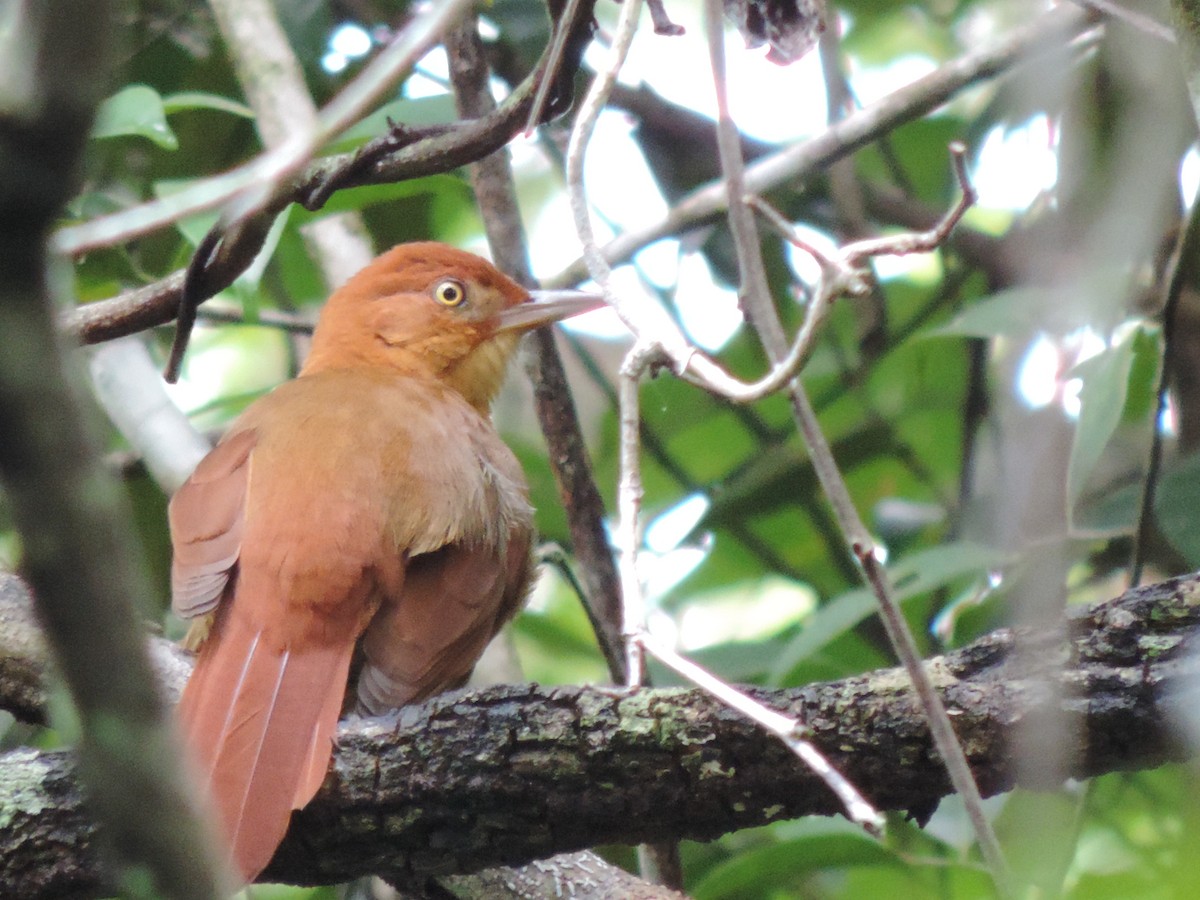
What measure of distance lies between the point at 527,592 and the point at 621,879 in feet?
3.58

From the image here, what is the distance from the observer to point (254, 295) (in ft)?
14.1

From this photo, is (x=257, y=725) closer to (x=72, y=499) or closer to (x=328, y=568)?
(x=328, y=568)

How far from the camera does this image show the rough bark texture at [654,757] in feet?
7.92

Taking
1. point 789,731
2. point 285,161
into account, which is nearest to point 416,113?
point 789,731

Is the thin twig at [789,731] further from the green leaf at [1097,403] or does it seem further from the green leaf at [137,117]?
the green leaf at [137,117]

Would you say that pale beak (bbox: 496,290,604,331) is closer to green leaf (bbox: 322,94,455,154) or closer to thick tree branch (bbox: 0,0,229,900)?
green leaf (bbox: 322,94,455,154)

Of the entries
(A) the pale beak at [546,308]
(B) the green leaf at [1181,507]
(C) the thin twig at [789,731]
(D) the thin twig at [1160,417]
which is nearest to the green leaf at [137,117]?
(A) the pale beak at [546,308]

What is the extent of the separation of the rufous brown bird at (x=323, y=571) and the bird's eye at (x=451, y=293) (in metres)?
0.68

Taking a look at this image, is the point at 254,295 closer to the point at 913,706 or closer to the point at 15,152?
the point at 913,706

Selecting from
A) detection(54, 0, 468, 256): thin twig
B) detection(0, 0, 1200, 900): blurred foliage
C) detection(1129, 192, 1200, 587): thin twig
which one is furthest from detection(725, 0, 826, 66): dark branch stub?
detection(1129, 192, 1200, 587): thin twig

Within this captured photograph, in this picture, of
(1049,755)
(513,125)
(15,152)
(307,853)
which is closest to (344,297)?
(513,125)

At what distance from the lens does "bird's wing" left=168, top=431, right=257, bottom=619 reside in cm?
342

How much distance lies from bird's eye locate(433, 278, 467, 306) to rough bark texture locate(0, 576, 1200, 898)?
2395mm

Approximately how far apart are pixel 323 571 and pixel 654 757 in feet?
3.88
